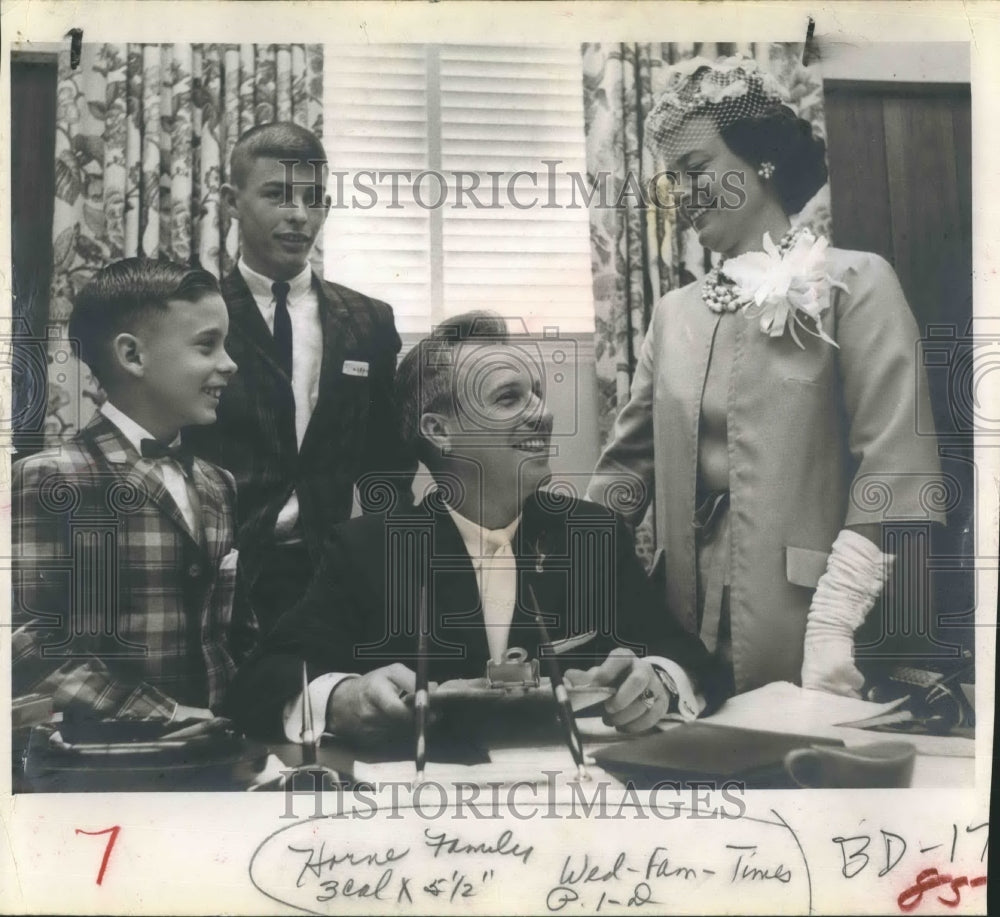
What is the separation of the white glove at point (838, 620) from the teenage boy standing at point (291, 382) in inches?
52.6

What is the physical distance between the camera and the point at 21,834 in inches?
130

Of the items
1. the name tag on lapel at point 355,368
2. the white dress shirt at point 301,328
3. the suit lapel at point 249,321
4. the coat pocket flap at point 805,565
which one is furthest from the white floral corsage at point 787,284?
the suit lapel at point 249,321

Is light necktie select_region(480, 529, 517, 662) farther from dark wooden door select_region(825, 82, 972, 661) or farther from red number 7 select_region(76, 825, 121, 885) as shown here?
red number 7 select_region(76, 825, 121, 885)

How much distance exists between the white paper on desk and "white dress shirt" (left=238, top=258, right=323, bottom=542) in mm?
1584

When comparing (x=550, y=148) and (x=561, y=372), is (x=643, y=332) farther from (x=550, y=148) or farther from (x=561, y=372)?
(x=550, y=148)

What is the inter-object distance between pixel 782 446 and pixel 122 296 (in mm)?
2091

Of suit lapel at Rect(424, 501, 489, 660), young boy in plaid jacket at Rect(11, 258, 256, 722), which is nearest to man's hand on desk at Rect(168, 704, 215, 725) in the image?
young boy in plaid jacket at Rect(11, 258, 256, 722)

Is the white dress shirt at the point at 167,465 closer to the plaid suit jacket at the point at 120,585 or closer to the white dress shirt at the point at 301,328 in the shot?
the plaid suit jacket at the point at 120,585

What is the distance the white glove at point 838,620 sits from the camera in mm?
3316

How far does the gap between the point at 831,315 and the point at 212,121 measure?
2.03 metres

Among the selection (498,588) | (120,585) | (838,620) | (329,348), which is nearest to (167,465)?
(120,585)

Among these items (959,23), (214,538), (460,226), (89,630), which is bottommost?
(89,630)

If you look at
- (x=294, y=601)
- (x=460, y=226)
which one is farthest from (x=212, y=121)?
(x=294, y=601)

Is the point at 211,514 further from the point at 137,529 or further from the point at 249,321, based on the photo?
the point at 249,321
